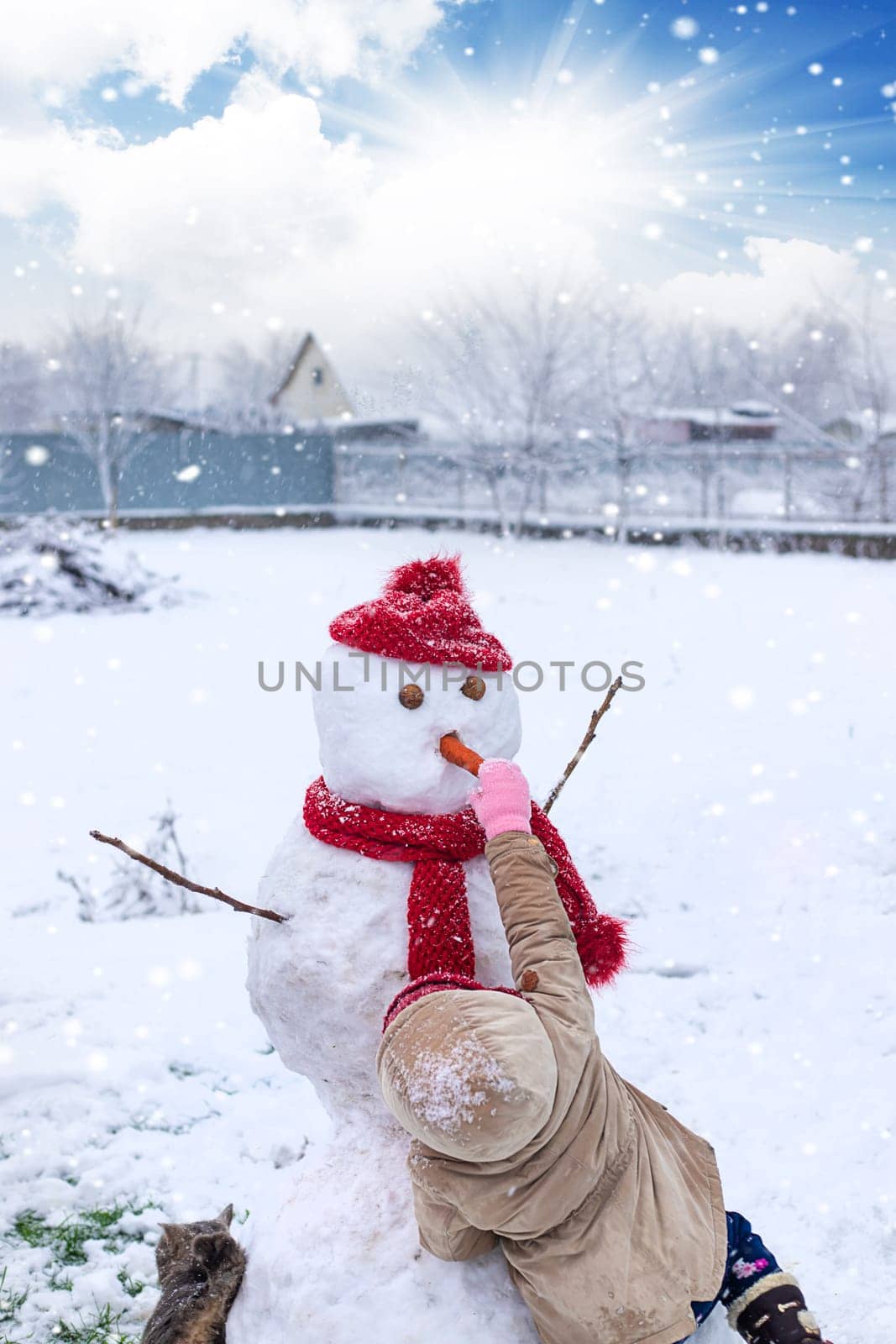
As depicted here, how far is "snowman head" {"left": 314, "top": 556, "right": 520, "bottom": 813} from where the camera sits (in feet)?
6.55

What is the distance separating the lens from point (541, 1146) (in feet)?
5.39

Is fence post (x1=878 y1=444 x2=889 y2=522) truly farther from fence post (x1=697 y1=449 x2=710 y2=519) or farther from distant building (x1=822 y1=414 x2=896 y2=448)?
fence post (x1=697 y1=449 x2=710 y2=519)

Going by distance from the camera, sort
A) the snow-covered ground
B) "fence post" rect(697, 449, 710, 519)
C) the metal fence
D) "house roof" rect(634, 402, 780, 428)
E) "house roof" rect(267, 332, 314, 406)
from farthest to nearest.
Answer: "house roof" rect(267, 332, 314, 406), "house roof" rect(634, 402, 780, 428), "fence post" rect(697, 449, 710, 519), the metal fence, the snow-covered ground

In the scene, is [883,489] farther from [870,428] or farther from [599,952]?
[599,952]

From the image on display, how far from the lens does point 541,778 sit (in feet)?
23.3

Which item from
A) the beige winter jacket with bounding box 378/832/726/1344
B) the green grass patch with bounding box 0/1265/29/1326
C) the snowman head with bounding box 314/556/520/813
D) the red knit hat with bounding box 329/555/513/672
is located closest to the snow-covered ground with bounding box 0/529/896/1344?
the green grass patch with bounding box 0/1265/29/1326

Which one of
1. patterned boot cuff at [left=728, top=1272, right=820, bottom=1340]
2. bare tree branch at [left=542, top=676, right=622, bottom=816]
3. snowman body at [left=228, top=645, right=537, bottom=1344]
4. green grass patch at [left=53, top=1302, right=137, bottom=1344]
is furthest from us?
green grass patch at [left=53, top=1302, right=137, bottom=1344]

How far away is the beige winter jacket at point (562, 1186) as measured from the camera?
1654mm

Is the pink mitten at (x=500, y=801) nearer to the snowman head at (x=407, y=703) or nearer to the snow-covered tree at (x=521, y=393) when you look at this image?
the snowman head at (x=407, y=703)

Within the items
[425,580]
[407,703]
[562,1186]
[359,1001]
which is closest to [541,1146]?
[562,1186]

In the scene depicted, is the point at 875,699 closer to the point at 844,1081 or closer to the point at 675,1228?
the point at 844,1081

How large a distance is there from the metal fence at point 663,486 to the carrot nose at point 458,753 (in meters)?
16.6

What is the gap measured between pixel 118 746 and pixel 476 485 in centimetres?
1408

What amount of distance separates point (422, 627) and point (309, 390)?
26.9 meters
